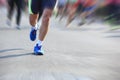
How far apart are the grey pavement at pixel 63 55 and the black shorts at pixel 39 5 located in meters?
0.53

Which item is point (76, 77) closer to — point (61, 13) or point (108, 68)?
point (108, 68)

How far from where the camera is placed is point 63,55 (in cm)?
696

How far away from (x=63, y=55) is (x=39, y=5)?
0.79 meters

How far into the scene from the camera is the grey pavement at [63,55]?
562 cm

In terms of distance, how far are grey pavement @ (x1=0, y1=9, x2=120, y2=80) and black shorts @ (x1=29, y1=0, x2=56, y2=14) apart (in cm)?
53

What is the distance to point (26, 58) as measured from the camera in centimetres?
664

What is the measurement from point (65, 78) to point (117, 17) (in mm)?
6857

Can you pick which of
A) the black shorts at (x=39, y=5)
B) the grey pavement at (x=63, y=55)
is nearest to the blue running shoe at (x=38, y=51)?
the grey pavement at (x=63, y=55)

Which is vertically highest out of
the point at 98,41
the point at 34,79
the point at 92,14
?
the point at 92,14

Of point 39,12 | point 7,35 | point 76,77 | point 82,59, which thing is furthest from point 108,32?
point 76,77

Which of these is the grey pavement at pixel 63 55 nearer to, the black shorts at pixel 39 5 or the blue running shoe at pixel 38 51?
the blue running shoe at pixel 38 51

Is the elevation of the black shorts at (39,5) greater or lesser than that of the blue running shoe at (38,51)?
greater

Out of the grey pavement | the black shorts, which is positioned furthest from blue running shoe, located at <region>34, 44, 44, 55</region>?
the black shorts

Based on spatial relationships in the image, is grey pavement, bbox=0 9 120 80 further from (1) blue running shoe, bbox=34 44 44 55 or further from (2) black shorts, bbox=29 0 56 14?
(2) black shorts, bbox=29 0 56 14
